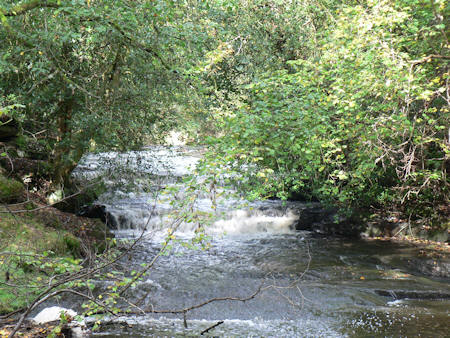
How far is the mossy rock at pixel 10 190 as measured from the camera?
8898 millimetres

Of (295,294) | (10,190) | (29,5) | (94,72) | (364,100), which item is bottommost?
(295,294)

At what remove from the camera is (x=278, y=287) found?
4676 millimetres

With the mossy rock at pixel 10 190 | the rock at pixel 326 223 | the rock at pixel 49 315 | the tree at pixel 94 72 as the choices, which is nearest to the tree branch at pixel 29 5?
the tree at pixel 94 72

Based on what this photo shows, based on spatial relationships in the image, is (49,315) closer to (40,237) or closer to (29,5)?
(40,237)

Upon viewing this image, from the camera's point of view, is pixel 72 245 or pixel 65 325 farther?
pixel 72 245

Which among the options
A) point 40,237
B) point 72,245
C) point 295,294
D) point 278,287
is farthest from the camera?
point 72,245

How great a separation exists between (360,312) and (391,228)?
6.48 metres

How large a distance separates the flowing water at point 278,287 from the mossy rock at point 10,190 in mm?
2274

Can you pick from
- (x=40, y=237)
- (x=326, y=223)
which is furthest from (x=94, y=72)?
(x=326, y=223)

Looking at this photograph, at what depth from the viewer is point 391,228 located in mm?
12180

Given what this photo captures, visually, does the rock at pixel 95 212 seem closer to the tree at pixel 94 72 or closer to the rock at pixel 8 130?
the tree at pixel 94 72

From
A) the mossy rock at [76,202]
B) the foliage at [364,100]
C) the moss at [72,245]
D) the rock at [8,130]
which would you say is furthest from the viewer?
the mossy rock at [76,202]

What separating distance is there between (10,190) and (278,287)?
7260mm

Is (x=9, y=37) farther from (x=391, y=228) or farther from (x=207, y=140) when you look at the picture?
(x=391, y=228)
